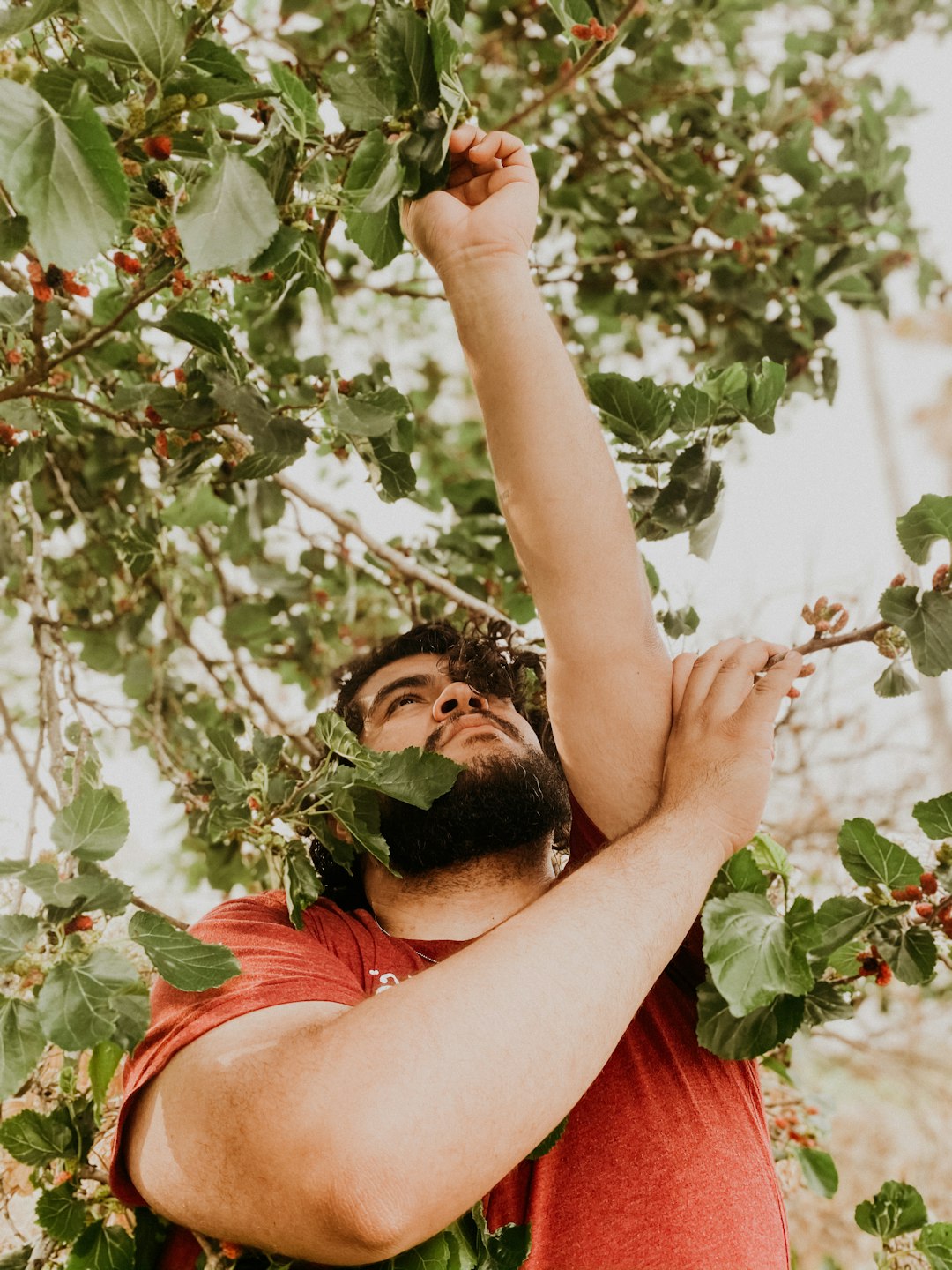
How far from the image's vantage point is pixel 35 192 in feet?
2.72

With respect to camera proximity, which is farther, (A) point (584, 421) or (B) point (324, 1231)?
(A) point (584, 421)

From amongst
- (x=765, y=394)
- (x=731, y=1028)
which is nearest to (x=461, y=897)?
(x=731, y=1028)

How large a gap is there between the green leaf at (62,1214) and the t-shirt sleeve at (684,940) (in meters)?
0.88


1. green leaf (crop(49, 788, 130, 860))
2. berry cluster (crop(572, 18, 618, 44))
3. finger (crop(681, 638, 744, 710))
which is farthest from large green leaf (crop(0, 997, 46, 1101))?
berry cluster (crop(572, 18, 618, 44))

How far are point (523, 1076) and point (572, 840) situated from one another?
0.78m

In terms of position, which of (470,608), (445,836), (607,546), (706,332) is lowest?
(445,836)

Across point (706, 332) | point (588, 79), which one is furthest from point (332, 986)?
point (588, 79)

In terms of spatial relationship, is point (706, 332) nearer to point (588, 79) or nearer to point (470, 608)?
point (588, 79)

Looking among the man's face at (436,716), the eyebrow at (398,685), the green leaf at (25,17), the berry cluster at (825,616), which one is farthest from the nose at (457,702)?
the green leaf at (25,17)

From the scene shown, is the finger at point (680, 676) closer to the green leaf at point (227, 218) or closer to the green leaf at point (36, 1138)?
the green leaf at point (227, 218)

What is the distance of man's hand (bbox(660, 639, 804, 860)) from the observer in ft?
4.06

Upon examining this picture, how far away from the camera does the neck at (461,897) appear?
1.75m

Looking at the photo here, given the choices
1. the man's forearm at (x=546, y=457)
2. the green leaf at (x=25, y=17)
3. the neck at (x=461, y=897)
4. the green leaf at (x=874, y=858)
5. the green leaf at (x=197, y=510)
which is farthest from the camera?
the green leaf at (x=197, y=510)

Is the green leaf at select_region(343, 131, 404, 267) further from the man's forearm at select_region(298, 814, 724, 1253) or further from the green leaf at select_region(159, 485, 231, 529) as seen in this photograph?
the green leaf at select_region(159, 485, 231, 529)
